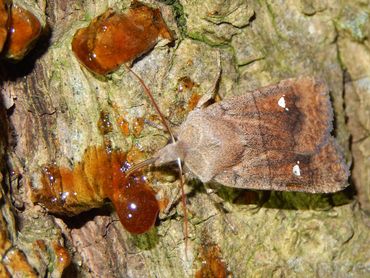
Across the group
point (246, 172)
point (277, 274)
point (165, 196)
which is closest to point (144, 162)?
point (165, 196)

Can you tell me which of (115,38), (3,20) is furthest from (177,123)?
(3,20)

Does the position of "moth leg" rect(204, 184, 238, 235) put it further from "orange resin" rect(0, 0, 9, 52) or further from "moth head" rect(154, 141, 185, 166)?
"orange resin" rect(0, 0, 9, 52)

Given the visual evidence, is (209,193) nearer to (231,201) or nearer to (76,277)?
(231,201)

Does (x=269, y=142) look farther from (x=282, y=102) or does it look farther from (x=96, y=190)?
(x=96, y=190)

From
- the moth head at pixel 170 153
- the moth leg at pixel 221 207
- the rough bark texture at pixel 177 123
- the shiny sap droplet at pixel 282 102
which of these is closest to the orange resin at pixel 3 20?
the rough bark texture at pixel 177 123

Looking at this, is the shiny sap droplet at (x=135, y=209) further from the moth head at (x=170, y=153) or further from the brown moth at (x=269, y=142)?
the brown moth at (x=269, y=142)
